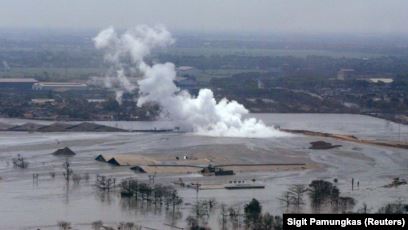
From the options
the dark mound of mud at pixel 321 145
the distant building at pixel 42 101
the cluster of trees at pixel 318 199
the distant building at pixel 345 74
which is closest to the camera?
the cluster of trees at pixel 318 199

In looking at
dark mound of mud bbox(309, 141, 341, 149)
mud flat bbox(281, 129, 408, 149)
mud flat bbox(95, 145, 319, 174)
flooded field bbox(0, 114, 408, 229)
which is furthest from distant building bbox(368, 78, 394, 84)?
mud flat bbox(95, 145, 319, 174)

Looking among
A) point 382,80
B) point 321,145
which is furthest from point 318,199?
point 382,80

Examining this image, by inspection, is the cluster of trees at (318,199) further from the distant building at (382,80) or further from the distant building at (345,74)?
the distant building at (345,74)

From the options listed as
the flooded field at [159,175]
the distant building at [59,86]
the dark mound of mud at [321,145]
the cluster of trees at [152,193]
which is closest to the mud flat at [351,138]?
the flooded field at [159,175]

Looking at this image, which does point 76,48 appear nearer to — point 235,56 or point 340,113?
point 235,56

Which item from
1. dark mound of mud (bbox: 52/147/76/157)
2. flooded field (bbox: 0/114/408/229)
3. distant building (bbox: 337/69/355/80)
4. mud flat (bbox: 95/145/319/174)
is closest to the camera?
flooded field (bbox: 0/114/408/229)

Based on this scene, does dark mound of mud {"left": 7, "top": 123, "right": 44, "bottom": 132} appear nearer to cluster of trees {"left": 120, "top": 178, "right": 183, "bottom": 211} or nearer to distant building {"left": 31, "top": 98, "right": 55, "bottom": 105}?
distant building {"left": 31, "top": 98, "right": 55, "bottom": 105}
